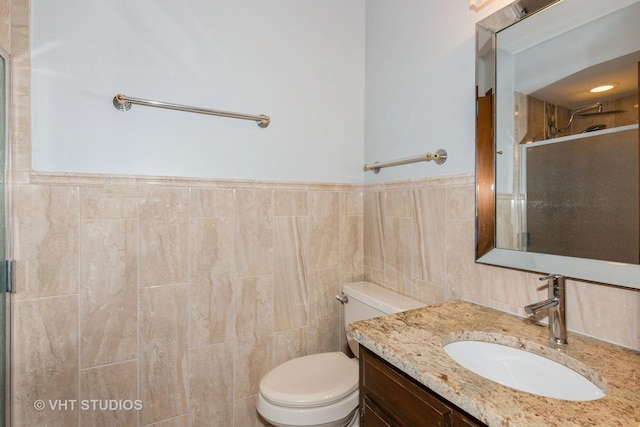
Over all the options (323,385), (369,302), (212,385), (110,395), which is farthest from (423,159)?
(110,395)

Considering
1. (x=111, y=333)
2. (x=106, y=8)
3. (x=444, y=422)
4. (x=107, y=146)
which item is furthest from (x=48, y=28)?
(x=444, y=422)

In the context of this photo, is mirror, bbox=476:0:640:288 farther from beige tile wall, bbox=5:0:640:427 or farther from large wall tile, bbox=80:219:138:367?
large wall tile, bbox=80:219:138:367

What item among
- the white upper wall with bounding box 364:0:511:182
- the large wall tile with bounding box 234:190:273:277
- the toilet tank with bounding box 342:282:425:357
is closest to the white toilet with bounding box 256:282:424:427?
the toilet tank with bounding box 342:282:425:357

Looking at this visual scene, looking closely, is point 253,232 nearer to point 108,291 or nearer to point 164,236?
point 164,236

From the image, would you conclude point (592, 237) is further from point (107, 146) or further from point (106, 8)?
point (106, 8)

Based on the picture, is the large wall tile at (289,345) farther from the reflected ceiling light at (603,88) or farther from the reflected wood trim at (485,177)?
the reflected ceiling light at (603,88)

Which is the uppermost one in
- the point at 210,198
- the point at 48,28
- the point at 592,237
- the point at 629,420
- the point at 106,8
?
the point at 106,8

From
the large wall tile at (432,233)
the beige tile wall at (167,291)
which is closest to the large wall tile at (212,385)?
the beige tile wall at (167,291)

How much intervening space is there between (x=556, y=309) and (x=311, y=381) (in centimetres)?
98

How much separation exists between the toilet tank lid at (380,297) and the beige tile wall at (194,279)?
0.07 metres

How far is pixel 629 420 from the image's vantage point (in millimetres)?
536

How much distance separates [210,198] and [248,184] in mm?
197

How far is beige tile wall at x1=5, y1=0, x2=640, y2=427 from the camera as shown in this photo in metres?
1.14

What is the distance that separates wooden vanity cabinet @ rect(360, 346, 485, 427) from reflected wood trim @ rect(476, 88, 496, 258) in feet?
1.96
